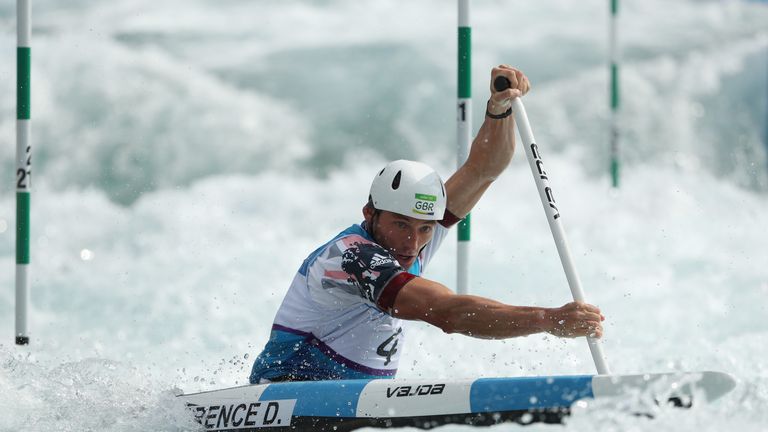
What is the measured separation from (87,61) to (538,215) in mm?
5765

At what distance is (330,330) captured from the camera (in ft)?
12.7

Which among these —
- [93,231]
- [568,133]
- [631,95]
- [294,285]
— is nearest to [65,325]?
[93,231]

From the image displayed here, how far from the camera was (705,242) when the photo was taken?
31.7 feet

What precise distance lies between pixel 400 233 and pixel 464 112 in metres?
1.72

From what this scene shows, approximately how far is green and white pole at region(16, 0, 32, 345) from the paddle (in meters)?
2.53

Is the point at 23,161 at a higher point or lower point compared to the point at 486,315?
higher

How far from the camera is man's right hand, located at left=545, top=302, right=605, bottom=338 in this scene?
312 centimetres

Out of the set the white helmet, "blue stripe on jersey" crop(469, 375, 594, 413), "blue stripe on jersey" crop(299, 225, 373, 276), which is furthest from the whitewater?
the white helmet

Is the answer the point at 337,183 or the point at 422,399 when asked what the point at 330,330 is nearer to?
the point at 422,399

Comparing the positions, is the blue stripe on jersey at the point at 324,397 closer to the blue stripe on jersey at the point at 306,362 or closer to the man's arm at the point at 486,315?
the blue stripe on jersey at the point at 306,362

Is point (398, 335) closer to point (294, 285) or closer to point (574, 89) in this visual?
point (294, 285)

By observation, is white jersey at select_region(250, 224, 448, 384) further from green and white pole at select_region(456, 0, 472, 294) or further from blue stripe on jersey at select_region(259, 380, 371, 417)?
green and white pole at select_region(456, 0, 472, 294)

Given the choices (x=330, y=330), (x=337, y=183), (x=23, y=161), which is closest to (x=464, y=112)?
(x=330, y=330)

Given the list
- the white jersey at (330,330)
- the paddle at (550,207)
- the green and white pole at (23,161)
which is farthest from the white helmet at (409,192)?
the green and white pole at (23,161)
